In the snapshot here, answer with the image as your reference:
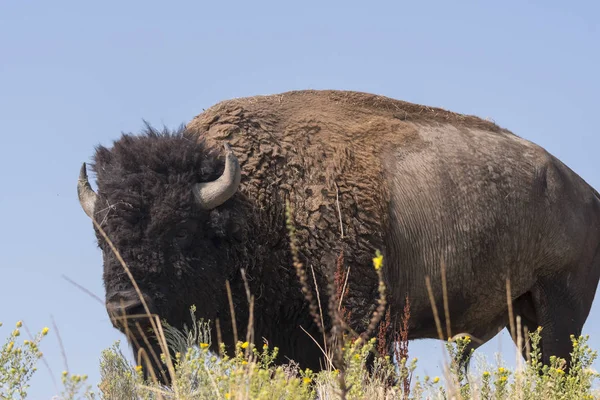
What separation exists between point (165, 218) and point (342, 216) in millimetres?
1440

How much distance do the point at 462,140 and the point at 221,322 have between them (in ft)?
9.95

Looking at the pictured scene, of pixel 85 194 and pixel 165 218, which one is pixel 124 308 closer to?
A: pixel 165 218

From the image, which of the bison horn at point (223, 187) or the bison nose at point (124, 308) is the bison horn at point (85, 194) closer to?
the bison horn at point (223, 187)

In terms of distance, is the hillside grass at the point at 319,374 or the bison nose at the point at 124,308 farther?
the bison nose at the point at 124,308

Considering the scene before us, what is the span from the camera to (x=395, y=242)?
801cm

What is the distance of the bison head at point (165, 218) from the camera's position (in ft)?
22.3

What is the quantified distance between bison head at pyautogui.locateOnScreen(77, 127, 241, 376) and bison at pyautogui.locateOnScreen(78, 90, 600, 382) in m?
0.01

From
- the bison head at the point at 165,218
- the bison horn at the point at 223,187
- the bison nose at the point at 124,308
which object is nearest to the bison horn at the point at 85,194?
the bison head at the point at 165,218

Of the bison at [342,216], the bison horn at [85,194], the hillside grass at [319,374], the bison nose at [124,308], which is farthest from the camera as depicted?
the bison horn at [85,194]

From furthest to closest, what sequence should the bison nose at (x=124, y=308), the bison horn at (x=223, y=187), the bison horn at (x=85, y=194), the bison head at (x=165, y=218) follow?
the bison horn at (x=85, y=194)
the bison horn at (x=223, y=187)
the bison head at (x=165, y=218)
the bison nose at (x=124, y=308)

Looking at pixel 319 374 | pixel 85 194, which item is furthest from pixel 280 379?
pixel 85 194

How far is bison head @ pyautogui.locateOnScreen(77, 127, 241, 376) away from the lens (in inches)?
268

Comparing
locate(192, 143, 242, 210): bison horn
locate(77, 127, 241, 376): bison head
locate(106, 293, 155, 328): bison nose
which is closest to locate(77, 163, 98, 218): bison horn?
locate(77, 127, 241, 376): bison head

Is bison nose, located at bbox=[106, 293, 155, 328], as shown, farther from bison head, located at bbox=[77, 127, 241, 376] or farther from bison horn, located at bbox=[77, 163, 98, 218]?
bison horn, located at bbox=[77, 163, 98, 218]
